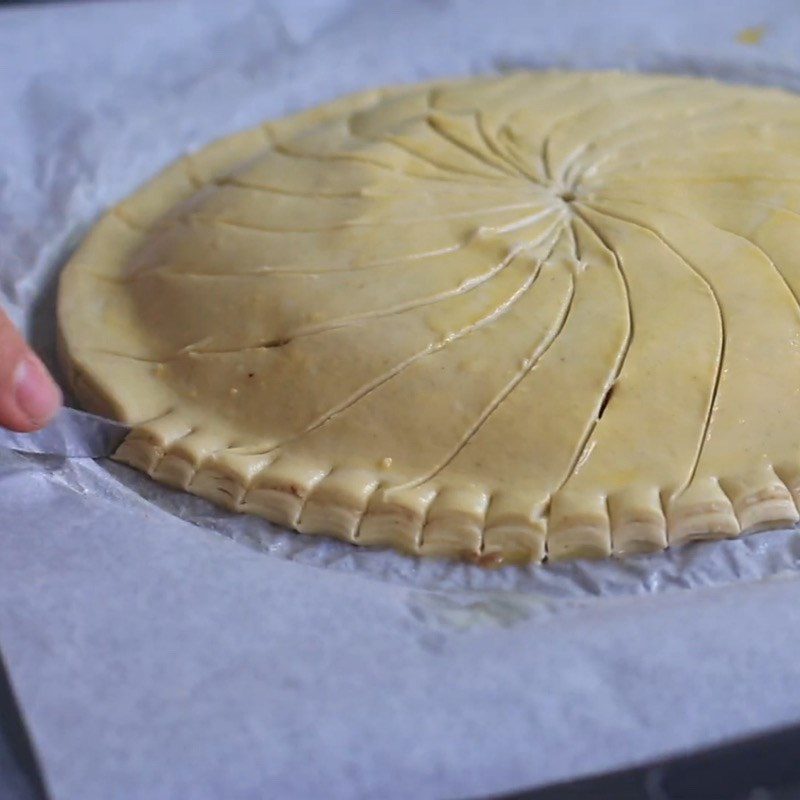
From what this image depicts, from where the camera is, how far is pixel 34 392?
1801 mm

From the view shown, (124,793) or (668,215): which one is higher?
(668,215)

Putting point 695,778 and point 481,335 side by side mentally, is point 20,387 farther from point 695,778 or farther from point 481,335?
point 695,778

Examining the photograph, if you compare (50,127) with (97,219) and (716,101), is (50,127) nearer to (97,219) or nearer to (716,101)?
(97,219)

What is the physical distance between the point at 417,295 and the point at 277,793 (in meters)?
0.98

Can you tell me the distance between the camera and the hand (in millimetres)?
1771

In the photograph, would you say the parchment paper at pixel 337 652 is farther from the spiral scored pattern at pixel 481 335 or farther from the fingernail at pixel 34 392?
the fingernail at pixel 34 392

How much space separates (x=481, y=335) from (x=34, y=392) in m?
0.78

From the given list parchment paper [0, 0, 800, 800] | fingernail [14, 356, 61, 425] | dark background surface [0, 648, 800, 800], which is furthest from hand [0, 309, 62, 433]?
dark background surface [0, 648, 800, 800]

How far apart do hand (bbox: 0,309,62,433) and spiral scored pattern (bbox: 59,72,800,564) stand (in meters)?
0.31

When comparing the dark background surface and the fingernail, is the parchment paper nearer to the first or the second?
the dark background surface

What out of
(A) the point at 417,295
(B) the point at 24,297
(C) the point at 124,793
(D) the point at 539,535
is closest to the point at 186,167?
(B) the point at 24,297

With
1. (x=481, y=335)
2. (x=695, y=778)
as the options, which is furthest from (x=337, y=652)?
(x=481, y=335)

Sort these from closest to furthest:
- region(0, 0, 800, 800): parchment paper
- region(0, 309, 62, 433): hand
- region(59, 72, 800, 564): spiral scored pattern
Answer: region(0, 0, 800, 800): parchment paper, region(0, 309, 62, 433): hand, region(59, 72, 800, 564): spiral scored pattern

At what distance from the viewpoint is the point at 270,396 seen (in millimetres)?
2123
